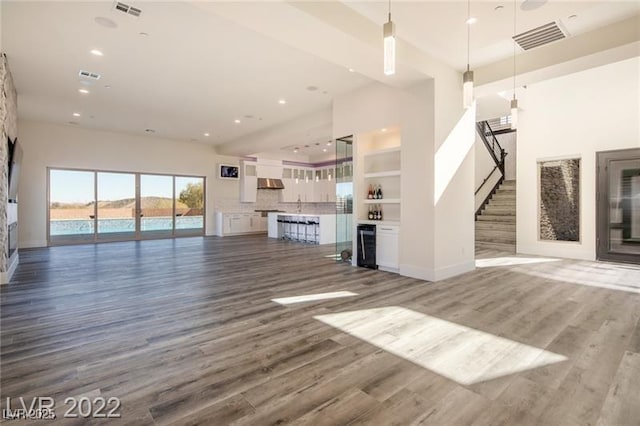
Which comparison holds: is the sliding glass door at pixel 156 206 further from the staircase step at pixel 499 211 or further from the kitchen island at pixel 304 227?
the staircase step at pixel 499 211

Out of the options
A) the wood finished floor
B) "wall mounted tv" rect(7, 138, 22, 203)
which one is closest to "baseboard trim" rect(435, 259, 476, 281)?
the wood finished floor

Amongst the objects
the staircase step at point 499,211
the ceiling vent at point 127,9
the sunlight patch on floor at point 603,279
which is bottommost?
the sunlight patch on floor at point 603,279

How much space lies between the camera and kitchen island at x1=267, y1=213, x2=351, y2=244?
978 centimetres

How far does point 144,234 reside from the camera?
10.8 meters

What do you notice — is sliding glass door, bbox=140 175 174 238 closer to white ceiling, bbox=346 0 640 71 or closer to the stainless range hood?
the stainless range hood

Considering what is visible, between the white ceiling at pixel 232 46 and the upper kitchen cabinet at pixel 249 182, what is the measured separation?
5023mm

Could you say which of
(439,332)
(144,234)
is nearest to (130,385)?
(439,332)

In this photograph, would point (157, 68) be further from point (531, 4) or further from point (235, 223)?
point (235, 223)

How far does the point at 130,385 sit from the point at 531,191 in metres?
8.74

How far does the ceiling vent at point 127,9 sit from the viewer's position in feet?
12.0

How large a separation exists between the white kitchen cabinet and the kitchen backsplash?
25.9 feet

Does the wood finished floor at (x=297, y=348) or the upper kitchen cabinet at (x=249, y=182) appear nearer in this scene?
the wood finished floor at (x=297, y=348)

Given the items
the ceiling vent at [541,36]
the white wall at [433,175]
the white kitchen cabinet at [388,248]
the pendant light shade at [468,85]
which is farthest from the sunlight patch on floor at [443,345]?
the ceiling vent at [541,36]

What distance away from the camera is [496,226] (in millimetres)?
8938
